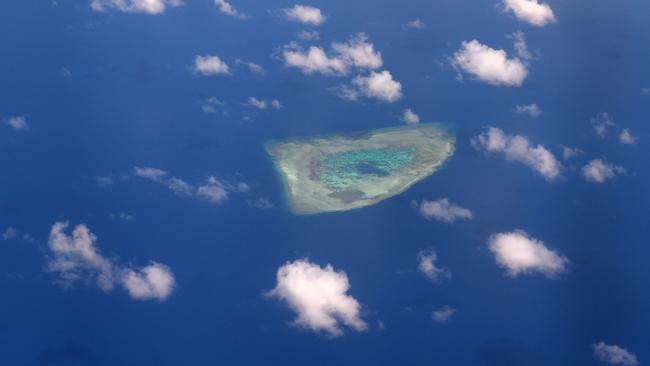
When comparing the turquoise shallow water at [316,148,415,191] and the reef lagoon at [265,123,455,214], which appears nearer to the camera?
the reef lagoon at [265,123,455,214]

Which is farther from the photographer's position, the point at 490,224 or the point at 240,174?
the point at 240,174

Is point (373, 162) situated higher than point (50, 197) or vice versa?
point (373, 162)

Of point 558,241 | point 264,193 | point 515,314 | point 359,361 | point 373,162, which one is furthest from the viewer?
point 373,162

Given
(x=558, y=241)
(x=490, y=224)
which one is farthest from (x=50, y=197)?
(x=558, y=241)

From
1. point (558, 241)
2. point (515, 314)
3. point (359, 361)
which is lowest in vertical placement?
point (359, 361)

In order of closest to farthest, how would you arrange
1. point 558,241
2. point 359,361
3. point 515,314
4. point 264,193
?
1. point 359,361
2. point 515,314
3. point 558,241
4. point 264,193

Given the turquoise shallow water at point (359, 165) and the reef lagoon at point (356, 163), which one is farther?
the turquoise shallow water at point (359, 165)

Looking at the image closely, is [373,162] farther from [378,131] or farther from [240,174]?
[240,174]
